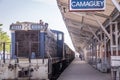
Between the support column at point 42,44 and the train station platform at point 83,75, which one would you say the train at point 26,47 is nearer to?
the support column at point 42,44

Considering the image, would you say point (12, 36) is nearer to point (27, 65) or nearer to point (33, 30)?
point (33, 30)

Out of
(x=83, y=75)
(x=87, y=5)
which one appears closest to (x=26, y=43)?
(x=87, y=5)

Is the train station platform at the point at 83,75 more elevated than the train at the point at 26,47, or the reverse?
the train at the point at 26,47

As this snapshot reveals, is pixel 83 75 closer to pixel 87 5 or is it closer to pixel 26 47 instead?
pixel 26 47

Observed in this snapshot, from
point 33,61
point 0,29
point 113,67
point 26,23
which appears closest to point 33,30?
point 26,23

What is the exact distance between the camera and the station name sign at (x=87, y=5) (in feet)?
42.8

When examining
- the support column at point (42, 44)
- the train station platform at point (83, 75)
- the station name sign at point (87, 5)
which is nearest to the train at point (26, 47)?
the support column at point (42, 44)

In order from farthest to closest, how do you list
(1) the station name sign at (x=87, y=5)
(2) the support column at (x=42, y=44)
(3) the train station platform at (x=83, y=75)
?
(3) the train station platform at (x=83, y=75) < (2) the support column at (x=42, y=44) < (1) the station name sign at (x=87, y=5)

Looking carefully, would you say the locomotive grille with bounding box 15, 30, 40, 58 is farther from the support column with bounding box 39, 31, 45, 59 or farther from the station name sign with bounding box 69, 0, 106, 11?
the station name sign with bounding box 69, 0, 106, 11

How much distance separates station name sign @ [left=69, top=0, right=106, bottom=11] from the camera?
13.0 meters

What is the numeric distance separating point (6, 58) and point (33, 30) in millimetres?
2069

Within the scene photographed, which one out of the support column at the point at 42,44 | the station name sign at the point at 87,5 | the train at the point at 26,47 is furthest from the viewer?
the support column at the point at 42,44

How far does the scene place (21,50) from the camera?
54.7ft

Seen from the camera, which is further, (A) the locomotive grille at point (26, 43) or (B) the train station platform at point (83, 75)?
(B) the train station platform at point (83, 75)
